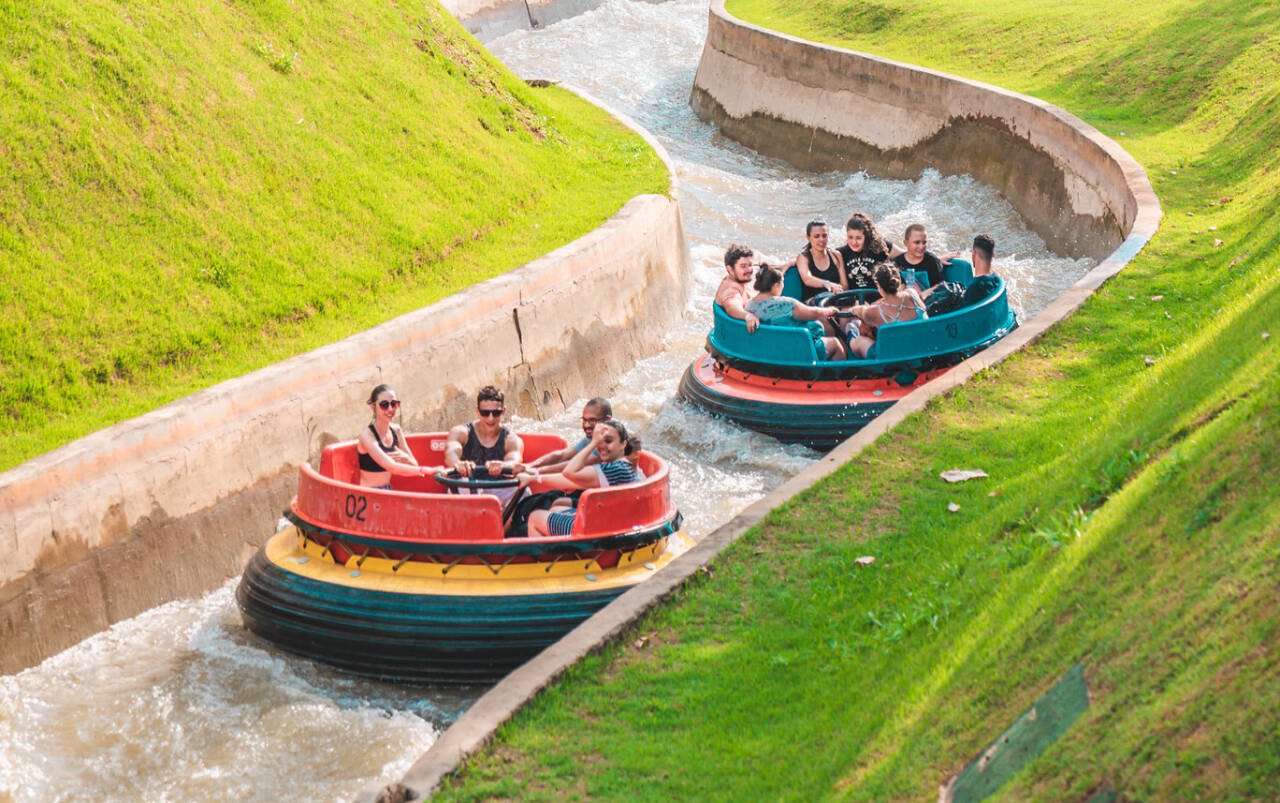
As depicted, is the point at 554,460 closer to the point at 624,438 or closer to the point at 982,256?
the point at 624,438

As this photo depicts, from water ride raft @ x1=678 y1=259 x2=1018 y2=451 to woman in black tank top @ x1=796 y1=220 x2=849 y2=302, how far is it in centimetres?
88

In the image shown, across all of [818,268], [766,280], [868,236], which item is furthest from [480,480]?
[868,236]

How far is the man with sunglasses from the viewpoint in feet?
32.6

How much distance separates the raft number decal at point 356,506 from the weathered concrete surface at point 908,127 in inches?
418

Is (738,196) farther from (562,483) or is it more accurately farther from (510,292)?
(562,483)

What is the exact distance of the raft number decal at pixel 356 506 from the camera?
927 centimetres

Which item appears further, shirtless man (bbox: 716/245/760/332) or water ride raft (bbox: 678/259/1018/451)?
shirtless man (bbox: 716/245/760/332)

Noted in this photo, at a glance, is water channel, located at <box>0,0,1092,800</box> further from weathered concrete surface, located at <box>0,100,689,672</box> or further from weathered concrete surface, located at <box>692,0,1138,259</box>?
weathered concrete surface, located at <box>692,0,1138,259</box>

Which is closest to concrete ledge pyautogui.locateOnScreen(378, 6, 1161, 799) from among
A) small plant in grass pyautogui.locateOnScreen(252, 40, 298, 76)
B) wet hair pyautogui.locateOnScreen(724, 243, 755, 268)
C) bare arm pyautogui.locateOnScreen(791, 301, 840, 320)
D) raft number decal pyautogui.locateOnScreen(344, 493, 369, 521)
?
bare arm pyautogui.locateOnScreen(791, 301, 840, 320)

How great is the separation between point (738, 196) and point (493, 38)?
16.4 metres

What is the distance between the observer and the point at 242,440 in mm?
10773

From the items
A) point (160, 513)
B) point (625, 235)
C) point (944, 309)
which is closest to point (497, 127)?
point (625, 235)

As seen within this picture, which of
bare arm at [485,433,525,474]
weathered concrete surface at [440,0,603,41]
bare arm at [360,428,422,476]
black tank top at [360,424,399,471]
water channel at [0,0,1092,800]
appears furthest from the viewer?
weathered concrete surface at [440,0,603,41]

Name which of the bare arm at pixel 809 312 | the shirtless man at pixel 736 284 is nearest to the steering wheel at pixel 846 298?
the bare arm at pixel 809 312
